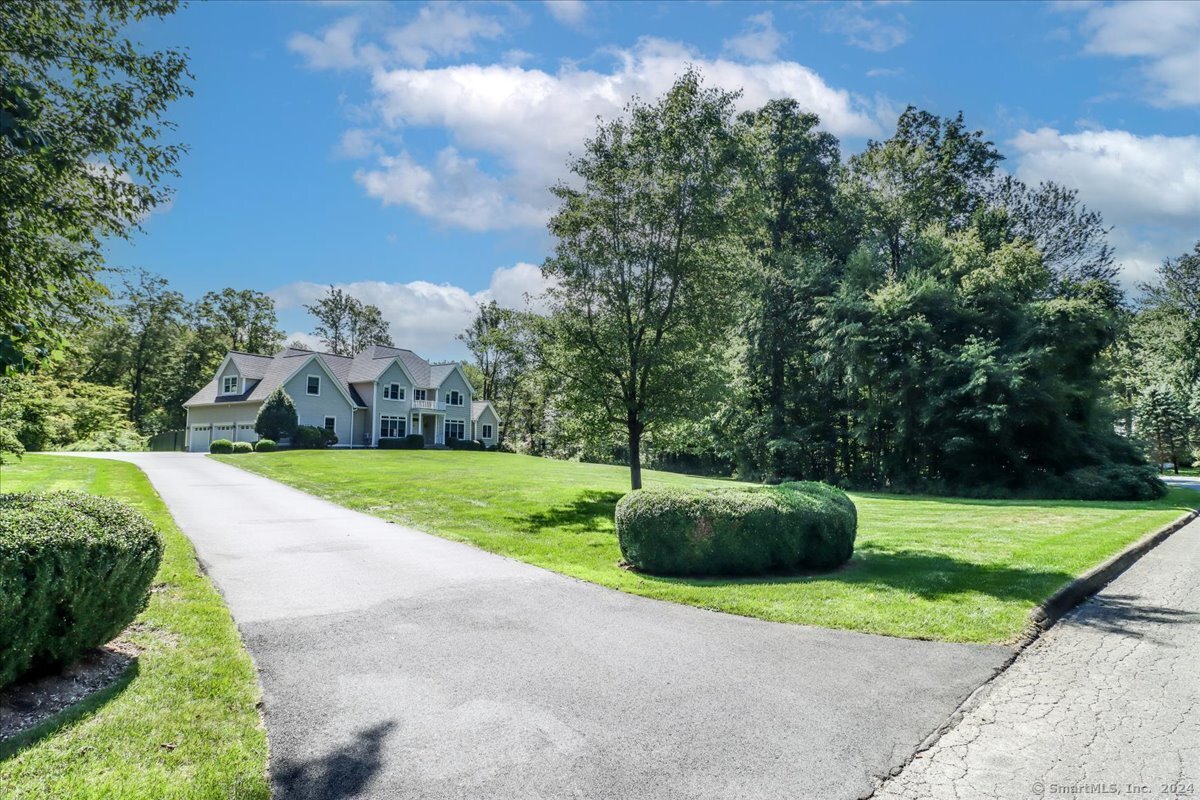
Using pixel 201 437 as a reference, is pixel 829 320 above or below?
above

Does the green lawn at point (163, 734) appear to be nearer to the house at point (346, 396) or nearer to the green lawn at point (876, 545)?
the green lawn at point (876, 545)

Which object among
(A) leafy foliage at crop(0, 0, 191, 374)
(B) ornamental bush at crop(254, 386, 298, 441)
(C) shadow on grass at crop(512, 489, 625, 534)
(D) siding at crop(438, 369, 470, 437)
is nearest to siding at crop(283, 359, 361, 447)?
(B) ornamental bush at crop(254, 386, 298, 441)

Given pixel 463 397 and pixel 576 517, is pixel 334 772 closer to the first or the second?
pixel 576 517

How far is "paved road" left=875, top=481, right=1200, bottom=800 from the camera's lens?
3406 mm

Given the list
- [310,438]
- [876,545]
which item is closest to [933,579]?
[876,545]

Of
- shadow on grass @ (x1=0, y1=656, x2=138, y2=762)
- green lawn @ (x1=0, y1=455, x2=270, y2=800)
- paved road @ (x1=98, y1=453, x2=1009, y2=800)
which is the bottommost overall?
paved road @ (x1=98, y1=453, x2=1009, y2=800)

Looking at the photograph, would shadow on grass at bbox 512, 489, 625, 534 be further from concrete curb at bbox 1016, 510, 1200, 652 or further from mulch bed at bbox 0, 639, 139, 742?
mulch bed at bbox 0, 639, 139, 742

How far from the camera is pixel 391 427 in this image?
4609 cm

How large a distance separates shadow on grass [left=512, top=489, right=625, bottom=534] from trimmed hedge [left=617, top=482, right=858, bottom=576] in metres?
3.20

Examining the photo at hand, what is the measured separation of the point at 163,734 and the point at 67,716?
68 cm

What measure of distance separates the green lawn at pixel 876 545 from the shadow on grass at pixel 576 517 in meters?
0.04

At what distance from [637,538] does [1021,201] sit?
33.7 metres

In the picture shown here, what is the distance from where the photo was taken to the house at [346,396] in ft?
138

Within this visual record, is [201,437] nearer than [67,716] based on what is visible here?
No
